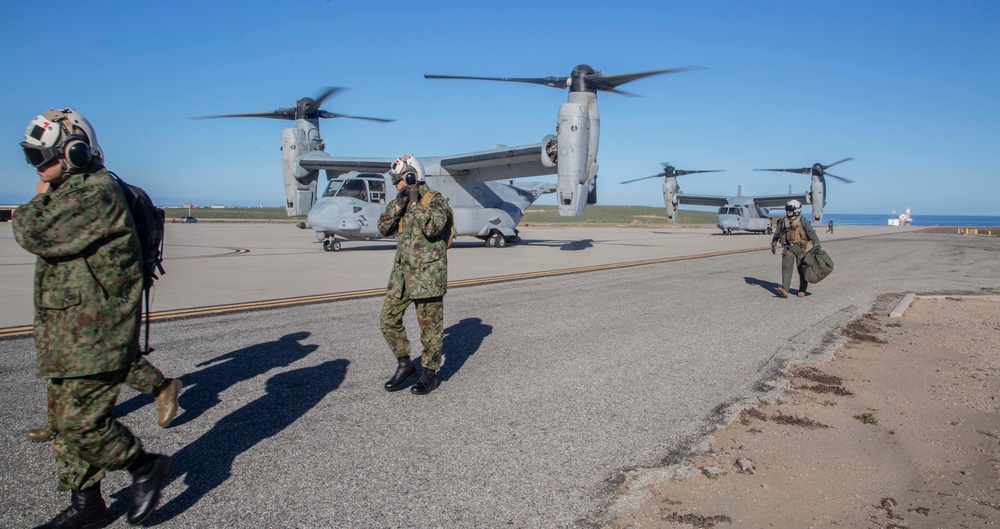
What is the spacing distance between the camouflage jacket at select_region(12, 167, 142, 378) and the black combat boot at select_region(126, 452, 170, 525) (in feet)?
1.59

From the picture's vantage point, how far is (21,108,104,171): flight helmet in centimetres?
266

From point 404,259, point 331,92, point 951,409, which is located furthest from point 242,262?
point 951,409

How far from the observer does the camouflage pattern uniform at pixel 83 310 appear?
2543 millimetres

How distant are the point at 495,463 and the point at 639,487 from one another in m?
0.80

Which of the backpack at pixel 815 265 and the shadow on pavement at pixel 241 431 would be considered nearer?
the shadow on pavement at pixel 241 431

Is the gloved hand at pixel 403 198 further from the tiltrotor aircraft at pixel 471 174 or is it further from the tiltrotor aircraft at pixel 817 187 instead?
the tiltrotor aircraft at pixel 817 187

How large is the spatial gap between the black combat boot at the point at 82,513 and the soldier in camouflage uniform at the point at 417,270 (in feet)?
7.29

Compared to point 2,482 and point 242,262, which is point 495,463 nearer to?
point 2,482

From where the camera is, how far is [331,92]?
23906mm

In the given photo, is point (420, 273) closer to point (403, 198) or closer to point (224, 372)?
point (403, 198)

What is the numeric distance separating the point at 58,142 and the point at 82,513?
1622 millimetres

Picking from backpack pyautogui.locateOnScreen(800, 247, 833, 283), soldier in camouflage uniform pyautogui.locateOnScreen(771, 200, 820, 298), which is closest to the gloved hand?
soldier in camouflage uniform pyautogui.locateOnScreen(771, 200, 820, 298)

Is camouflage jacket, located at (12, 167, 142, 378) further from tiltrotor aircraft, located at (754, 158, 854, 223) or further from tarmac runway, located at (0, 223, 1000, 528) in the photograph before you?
tiltrotor aircraft, located at (754, 158, 854, 223)

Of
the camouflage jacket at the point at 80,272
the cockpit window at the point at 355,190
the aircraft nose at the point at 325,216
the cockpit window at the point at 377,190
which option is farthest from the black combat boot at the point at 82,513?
the cockpit window at the point at 377,190
